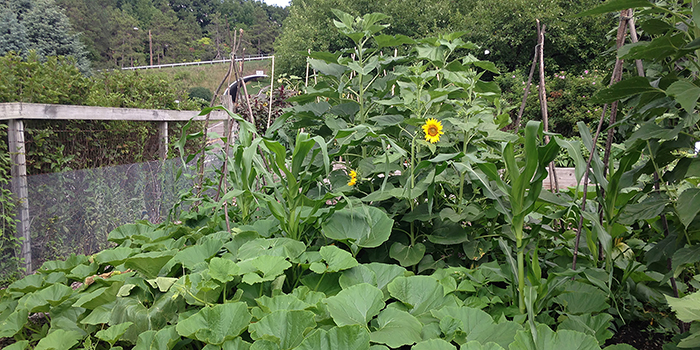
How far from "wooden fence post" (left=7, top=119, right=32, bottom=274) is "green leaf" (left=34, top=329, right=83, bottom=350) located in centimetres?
219

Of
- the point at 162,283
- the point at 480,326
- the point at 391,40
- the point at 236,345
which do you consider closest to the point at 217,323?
the point at 236,345

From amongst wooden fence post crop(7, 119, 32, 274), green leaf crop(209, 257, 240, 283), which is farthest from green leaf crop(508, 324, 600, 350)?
wooden fence post crop(7, 119, 32, 274)

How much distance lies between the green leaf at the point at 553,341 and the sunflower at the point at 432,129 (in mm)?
698

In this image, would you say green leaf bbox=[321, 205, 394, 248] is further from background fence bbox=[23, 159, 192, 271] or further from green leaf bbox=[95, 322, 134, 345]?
background fence bbox=[23, 159, 192, 271]

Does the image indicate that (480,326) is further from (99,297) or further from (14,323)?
(14,323)

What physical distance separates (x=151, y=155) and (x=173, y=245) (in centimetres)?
286

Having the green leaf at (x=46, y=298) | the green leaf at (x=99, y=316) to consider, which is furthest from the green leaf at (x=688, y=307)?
the green leaf at (x=46, y=298)

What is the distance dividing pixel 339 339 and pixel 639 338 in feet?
2.93

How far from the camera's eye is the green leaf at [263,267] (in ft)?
3.17

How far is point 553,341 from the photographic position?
784 mm

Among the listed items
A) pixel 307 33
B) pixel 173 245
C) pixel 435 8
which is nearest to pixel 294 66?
pixel 307 33

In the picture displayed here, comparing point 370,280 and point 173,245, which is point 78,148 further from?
point 370,280

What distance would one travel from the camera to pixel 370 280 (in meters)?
1.06

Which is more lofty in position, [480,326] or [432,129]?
[432,129]
